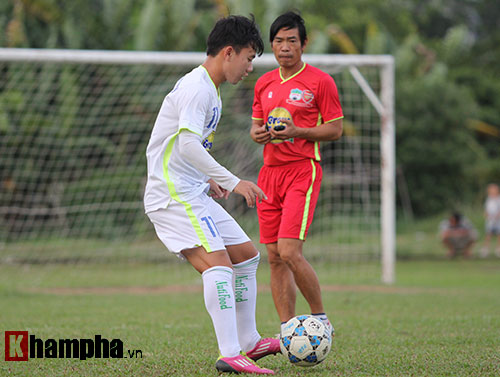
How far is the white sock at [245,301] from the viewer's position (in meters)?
4.41

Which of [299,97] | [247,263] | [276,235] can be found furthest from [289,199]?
[247,263]

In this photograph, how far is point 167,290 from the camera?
412 inches

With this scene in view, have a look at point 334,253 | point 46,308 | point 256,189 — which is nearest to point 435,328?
point 256,189

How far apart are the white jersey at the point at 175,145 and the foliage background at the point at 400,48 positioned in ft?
40.7

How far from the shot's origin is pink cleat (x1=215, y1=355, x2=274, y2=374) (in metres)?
3.90

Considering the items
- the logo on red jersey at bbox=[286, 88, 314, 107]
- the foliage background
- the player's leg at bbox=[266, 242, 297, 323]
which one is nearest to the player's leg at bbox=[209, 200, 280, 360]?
the player's leg at bbox=[266, 242, 297, 323]

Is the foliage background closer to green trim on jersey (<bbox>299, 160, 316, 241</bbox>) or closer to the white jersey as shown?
green trim on jersey (<bbox>299, 160, 316, 241</bbox>)

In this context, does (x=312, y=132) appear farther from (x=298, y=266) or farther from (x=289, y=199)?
(x=298, y=266)

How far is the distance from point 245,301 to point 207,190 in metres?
0.75

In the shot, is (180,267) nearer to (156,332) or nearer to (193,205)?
(156,332)

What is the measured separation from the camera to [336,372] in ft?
13.3

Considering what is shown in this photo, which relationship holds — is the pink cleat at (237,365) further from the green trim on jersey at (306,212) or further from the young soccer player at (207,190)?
the green trim on jersey at (306,212)

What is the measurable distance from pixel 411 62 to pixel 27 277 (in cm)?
1648

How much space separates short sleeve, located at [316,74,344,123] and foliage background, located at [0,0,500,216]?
1119cm
